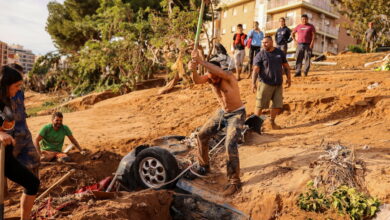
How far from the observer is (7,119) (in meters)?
3.38

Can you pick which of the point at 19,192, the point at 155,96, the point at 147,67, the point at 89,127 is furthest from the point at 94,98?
the point at 19,192

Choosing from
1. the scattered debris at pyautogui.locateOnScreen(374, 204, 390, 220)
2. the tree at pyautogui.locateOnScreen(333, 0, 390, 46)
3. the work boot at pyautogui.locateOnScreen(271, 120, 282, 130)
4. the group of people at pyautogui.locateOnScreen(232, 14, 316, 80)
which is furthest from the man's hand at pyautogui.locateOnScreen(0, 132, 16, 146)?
the tree at pyautogui.locateOnScreen(333, 0, 390, 46)

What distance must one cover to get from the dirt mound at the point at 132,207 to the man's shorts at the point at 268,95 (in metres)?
3.39

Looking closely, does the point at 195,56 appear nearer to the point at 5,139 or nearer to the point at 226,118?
the point at 226,118

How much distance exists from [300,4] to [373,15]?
11116mm

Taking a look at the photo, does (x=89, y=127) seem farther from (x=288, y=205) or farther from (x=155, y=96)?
(x=288, y=205)

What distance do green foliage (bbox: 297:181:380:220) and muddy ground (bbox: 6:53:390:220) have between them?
109 millimetres

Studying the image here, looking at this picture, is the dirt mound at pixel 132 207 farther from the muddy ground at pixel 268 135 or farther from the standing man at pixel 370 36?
the standing man at pixel 370 36

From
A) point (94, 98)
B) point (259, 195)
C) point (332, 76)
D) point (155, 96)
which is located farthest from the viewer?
point (94, 98)

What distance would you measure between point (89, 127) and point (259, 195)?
7.21 metres

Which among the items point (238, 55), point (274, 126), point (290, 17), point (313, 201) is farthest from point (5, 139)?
point (290, 17)

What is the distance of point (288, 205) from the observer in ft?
14.3

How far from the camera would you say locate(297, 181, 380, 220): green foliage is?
12.5ft

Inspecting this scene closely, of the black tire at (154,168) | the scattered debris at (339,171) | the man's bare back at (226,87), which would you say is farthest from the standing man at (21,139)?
the scattered debris at (339,171)
